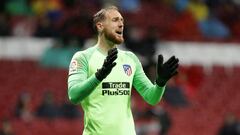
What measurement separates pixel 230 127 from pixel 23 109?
3567mm

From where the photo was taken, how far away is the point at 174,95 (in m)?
12.8

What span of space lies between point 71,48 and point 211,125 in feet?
9.51

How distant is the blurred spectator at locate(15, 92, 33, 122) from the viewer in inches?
451

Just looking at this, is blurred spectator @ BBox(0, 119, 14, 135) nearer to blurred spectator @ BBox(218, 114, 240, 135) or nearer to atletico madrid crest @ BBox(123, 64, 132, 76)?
blurred spectator @ BBox(218, 114, 240, 135)

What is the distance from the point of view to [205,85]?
14.2 m

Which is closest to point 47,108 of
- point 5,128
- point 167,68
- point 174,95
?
point 5,128

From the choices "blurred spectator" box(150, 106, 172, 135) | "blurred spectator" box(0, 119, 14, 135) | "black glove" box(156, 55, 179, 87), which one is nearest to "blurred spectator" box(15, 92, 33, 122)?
"blurred spectator" box(0, 119, 14, 135)

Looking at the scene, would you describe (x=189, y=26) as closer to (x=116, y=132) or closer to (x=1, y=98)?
(x=1, y=98)

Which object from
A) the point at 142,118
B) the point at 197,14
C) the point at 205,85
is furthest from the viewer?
the point at 197,14

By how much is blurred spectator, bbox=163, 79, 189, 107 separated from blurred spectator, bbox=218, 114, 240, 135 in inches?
30.7

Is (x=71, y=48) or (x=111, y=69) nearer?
(x=111, y=69)

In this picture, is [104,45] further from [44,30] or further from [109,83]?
[44,30]

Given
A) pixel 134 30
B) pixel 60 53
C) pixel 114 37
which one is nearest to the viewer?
pixel 114 37

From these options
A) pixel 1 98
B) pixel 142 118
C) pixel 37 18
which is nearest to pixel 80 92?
pixel 142 118
